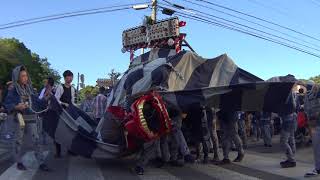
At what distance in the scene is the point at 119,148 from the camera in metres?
10.1

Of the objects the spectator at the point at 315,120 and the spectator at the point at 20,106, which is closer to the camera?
the spectator at the point at 315,120

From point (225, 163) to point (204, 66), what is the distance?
2159 millimetres

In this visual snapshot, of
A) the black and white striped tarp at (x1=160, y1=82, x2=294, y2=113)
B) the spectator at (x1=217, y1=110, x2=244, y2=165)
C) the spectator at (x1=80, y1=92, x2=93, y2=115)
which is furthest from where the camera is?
the spectator at (x1=80, y1=92, x2=93, y2=115)

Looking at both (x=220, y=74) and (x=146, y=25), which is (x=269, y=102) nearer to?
(x=220, y=74)

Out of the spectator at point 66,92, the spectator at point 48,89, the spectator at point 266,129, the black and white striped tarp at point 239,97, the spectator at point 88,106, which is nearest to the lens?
the black and white striped tarp at point 239,97

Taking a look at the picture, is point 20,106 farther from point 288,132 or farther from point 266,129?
point 266,129

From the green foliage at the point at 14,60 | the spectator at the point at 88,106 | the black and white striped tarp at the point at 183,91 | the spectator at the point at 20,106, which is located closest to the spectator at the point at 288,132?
the black and white striped tarp at the point at 183,91

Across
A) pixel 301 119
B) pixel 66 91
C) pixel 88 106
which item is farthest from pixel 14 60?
pixel 66 91

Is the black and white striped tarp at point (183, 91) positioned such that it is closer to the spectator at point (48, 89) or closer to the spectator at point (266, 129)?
the spectator at point (48, 89)

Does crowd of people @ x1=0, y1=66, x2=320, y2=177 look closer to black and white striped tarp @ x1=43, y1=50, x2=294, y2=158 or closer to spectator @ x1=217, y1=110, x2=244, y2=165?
spectator @ x1=217, y1=110, x2=244, y2=165

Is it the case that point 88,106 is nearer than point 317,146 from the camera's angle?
No

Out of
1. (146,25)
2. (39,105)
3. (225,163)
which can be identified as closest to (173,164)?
(225,163)

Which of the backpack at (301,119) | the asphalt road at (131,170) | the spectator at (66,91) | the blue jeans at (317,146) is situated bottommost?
the asphalt road at (131,170)

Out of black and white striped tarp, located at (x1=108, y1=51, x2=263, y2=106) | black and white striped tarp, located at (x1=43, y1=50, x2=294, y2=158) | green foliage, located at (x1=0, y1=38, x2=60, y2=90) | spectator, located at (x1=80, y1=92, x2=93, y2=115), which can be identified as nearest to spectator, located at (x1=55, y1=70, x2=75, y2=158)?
black and white striped tarp, located at (x1=43, y1=50, x2=294, y2=158)
